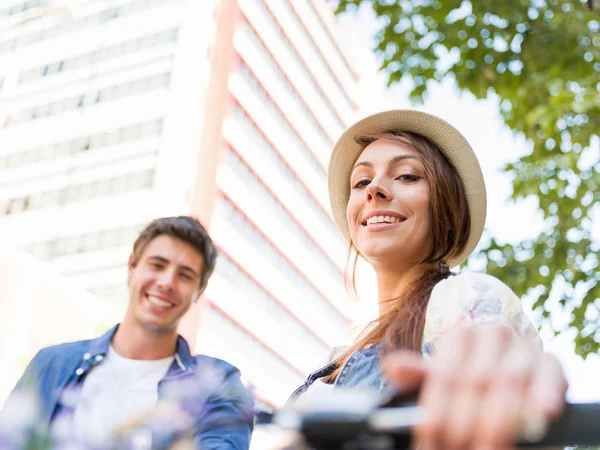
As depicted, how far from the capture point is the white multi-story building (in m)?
34.8

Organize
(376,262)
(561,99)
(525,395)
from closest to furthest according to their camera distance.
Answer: (525,395) → (376,262) → (561,99)

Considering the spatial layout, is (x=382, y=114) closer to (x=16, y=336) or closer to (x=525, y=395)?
(x=525, y=395)

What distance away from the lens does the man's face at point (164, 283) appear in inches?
76.9

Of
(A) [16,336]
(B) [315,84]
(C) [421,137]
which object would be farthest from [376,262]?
(B) [315,84]

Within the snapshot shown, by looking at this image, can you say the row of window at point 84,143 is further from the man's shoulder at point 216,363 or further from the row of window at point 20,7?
the man's shoulder at point 216,363

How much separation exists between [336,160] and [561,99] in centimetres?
203

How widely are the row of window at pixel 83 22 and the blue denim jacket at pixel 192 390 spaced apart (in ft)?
109

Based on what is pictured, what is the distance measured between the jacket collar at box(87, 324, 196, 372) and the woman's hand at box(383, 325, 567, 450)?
1.40 metres

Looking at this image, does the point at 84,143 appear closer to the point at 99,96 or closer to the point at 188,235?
the point at 99,96

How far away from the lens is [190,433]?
447 millimetres

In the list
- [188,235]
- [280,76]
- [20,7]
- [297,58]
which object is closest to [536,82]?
[188,235]

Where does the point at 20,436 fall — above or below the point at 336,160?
below

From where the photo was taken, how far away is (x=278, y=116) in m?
44.3

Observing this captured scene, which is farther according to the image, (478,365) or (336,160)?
(336,160)
